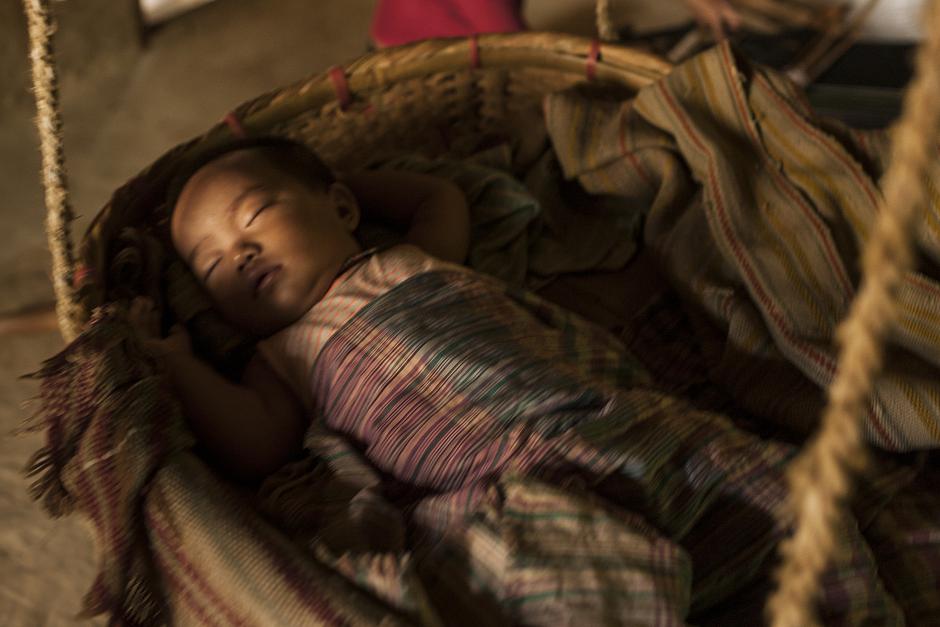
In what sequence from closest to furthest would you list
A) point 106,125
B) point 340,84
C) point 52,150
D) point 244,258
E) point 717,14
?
point 52,150 < point 244,258 < point 340,84 < point 717,14 < point 106,125

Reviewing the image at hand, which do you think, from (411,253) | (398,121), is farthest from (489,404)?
(398,121)

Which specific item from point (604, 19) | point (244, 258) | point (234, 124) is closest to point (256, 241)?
point (244, 258)

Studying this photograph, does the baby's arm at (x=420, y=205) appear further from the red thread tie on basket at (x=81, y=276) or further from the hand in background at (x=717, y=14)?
the hand in background at (x=717, y=14)

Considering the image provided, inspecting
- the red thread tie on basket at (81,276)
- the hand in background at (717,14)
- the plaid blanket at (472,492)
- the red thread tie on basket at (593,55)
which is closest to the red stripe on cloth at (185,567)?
the plaid blanket at (472,492)

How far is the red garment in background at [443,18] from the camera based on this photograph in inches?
60.9

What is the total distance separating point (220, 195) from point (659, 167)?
51 centimetres

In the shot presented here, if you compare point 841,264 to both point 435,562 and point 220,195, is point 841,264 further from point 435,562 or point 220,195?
point 220,195

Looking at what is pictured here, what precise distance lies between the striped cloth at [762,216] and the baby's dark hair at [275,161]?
12.5 inches

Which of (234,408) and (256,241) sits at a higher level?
(256,241)

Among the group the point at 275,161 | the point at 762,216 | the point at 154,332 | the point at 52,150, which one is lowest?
the point at 762,216

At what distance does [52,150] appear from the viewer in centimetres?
73

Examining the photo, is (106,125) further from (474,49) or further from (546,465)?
(546,465)

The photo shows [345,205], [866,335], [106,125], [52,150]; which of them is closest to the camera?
[866,335]

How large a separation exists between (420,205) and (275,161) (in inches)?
7.3
